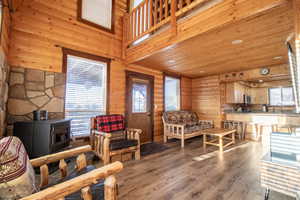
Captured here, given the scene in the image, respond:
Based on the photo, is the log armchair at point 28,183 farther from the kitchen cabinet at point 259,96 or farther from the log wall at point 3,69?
the kitchen cabinet at point 259,96

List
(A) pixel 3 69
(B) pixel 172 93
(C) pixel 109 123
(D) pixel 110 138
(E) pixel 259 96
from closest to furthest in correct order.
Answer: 1. (A) pixel 3 69
2. (D) pixel 110 138
3. (C) pixel 109 123
4. (B) pixel 172 93
5. (E) pixel 259 96

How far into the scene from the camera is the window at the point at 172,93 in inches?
206

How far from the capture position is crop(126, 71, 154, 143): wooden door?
4.12m

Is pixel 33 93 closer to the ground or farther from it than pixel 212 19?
closer to the ground

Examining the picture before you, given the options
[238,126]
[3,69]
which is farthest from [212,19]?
[238,126]

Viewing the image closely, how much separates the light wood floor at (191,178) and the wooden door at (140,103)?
1246mm

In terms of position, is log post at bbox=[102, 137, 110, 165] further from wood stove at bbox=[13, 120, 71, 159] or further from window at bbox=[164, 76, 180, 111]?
window at bbox=[164, 76, 180, 111]

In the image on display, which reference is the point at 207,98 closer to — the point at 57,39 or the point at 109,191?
the point at 57,39

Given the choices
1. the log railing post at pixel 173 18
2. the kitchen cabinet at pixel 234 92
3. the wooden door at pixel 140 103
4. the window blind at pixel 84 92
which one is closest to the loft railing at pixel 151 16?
the log railing post at pixel 173 18

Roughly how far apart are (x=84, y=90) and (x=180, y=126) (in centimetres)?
267

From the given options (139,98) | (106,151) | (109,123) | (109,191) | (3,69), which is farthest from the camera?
(139,98)

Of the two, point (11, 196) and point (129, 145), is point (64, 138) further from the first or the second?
point (11, 196)

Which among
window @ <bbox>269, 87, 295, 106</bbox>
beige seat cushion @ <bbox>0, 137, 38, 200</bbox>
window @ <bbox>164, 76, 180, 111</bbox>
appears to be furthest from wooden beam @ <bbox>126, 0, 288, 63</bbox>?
window @ <bbox>269, 87, 295, 106</bbox>

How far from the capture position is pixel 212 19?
2.30 metres
